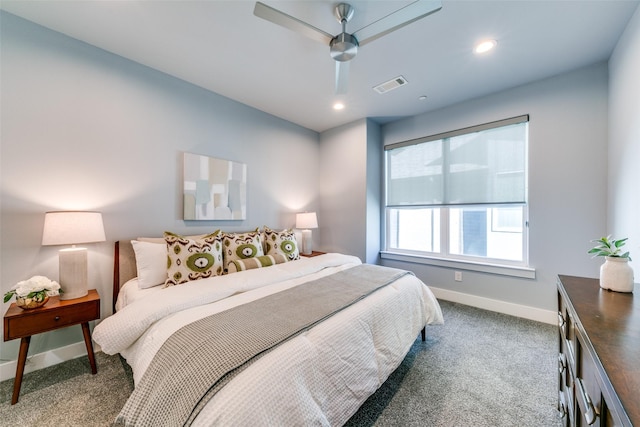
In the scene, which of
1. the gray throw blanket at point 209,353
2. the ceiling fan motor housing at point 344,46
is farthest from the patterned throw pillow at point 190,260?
the ceiling fan motor housing at point 344,46

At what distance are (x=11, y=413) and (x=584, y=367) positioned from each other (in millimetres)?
2948

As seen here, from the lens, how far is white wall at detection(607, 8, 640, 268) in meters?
1.72

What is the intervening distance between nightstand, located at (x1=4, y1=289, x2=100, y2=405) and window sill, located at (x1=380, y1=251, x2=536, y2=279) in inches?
134

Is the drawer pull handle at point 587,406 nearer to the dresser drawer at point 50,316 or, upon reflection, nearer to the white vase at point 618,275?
the white vase at point 618,275

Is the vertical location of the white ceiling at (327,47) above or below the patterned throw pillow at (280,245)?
above

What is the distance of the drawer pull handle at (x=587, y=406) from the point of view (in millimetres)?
738

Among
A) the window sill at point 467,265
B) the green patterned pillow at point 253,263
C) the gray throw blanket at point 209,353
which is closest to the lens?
the gray throw blanket at point 209,353

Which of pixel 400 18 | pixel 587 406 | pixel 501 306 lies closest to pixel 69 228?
pixel 400 18

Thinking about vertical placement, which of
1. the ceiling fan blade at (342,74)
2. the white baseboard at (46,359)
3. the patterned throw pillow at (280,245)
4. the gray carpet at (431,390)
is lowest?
the gray carpet at (431,390)

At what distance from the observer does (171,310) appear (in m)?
1.46

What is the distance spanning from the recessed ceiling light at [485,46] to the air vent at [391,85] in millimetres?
678

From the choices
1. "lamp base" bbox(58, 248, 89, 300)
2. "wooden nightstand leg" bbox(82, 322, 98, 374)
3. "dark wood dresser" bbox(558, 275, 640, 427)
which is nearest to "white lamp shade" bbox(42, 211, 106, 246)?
"lamp base" bbox(58, 248, 89, 300)

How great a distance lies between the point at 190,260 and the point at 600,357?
7.85 feet

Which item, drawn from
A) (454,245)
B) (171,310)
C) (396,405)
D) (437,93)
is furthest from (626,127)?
(171,310)
